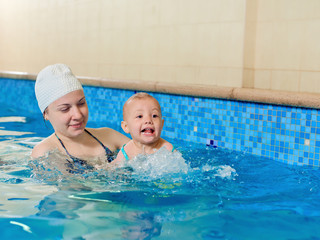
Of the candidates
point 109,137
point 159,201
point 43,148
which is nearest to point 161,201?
point 159,201

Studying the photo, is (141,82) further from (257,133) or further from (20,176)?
(20,176)

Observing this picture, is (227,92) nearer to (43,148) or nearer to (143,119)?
(143,119)

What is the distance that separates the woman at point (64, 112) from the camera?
3318mm

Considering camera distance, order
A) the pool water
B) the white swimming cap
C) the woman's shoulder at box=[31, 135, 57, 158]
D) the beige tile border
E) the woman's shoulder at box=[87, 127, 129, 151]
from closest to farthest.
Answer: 1. the pool water
2. the white swimming cap
3. the woman's shoulder at box=[31, 135, 57, 158]
4. the woman's shoulder at box=[87, 127, 129, 151]
5. the beige tile border

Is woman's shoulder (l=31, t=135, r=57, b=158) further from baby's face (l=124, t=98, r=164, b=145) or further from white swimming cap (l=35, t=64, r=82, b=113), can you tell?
baby's face (l=124, t=98, r=164, b=145)

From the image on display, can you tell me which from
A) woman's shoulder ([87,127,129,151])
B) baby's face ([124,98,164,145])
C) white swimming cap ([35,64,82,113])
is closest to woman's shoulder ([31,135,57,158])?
white swimming cap ([35,64,82,113])

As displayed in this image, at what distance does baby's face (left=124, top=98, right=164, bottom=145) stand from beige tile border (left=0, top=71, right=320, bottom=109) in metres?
1.77

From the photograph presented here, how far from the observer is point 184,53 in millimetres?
6293

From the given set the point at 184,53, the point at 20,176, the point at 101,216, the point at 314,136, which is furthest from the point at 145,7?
the point at 101,216

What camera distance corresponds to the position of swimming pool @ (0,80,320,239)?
8.07ft

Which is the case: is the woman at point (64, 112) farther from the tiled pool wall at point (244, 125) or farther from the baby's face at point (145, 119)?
the tiled pool wall at point (244, 125)

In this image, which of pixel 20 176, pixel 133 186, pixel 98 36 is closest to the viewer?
pixel 133 186

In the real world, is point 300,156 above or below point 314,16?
below

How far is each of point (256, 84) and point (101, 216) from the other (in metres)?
3.40
